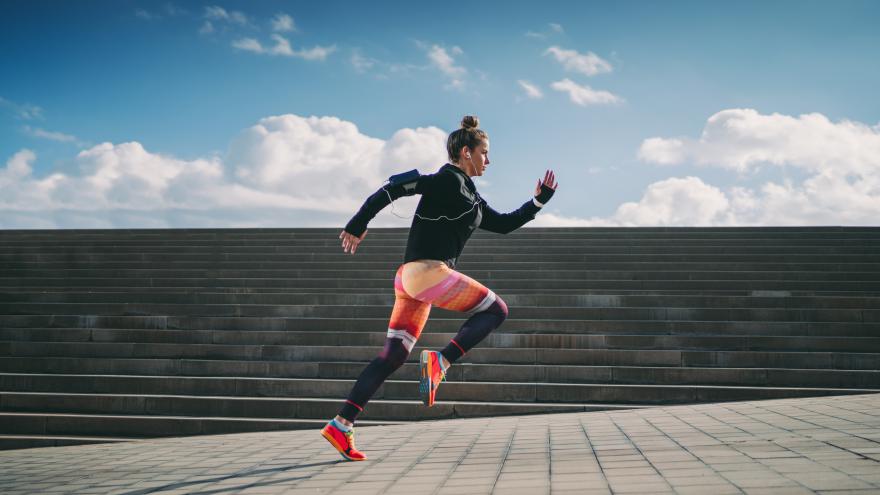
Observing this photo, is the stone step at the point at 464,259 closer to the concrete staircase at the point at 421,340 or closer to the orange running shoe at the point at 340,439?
the concrete staircase at the point at 421,340

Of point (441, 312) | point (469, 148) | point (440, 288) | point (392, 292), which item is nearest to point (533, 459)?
point (440, 288)

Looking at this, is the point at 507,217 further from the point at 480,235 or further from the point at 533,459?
the point at 480,235

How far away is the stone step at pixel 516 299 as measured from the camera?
8289 millimetres

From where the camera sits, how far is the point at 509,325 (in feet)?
26.0

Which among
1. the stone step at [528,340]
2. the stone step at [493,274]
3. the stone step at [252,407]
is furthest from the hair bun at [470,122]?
the stone step at [493,274]

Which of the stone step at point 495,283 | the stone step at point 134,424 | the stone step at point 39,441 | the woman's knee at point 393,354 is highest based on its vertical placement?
the stone step at point 495,283

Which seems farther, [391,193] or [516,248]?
[516,248]

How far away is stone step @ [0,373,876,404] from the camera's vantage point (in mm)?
6328

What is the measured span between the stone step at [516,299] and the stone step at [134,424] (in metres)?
2.91

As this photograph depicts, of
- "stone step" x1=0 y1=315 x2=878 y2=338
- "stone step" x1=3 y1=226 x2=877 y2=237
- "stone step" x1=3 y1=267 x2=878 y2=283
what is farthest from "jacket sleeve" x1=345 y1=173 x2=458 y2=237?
"stone step" x1=3 y1=226 x2=877 y2=237

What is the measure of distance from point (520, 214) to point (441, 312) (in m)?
4.68

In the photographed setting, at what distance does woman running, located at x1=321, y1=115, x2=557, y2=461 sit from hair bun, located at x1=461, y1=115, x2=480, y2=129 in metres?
0.29

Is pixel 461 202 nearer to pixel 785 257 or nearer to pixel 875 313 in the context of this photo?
pixel 875 313

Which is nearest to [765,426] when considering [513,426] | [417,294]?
[513,426]
